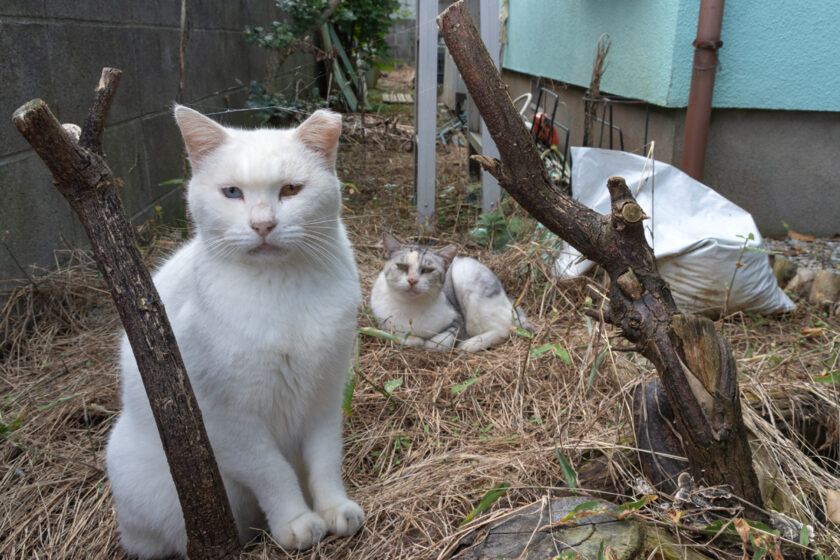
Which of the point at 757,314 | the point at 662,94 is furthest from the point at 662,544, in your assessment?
the point at 662,94

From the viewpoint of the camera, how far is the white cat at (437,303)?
3076 mm

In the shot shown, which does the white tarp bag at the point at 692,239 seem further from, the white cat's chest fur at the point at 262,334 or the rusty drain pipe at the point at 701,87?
the white cat's chest fur at the point at 262,334

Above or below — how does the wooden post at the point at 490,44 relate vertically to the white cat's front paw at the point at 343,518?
above

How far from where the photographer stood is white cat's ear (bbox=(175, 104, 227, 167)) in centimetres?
147

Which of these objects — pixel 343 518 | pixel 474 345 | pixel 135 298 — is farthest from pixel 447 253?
pixel 135 298

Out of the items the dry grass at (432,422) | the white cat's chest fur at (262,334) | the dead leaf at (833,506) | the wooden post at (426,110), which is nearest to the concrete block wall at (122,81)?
the dry grass at (432,422)

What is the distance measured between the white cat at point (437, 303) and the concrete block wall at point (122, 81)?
140 cm

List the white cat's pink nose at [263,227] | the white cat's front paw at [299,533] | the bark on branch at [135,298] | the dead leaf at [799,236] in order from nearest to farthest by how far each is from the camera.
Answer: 1. the bark on branch at [135,298]
2. the white cat's pink nose at [263,227]
3. the white cat's front paw at [299,533]
4. the dead leaf at [799,236]

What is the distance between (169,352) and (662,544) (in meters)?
1.12

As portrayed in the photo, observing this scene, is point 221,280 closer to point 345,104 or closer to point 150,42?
point 150,42

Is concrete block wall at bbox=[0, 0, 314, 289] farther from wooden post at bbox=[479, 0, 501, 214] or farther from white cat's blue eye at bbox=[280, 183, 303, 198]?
white cat's blue eye at bbox=[280, 183, 303, 198]

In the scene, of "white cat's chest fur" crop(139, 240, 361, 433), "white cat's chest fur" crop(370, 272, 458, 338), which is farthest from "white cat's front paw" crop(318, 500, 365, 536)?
"white cat's chest fur" crop(370, 272, 458, 338)

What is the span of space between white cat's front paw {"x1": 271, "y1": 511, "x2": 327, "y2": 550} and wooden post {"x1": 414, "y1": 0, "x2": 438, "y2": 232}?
279 centimetres

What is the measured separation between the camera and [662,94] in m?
3.80
